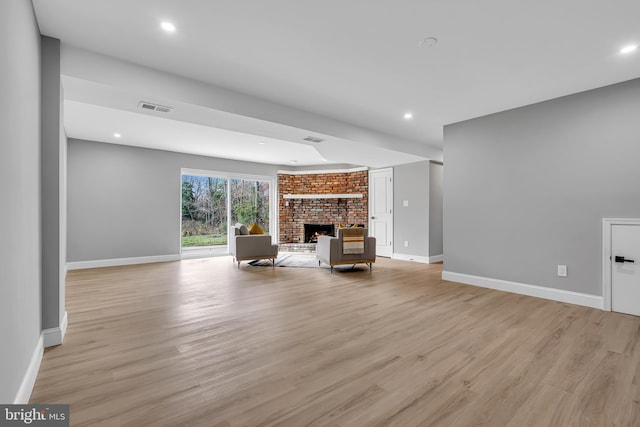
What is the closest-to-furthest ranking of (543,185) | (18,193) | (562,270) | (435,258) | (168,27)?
(18,193) → (168,27) → (562,270) → (543,185) → (435,258)

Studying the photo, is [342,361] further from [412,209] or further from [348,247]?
[412,209]

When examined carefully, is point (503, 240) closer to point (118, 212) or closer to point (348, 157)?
point (348, 157)

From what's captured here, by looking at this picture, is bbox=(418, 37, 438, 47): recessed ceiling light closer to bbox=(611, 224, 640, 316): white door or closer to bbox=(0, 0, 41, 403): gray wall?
bbox=(0, 0, 41, 403): gray wall

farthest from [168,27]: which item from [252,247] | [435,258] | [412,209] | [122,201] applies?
[435,258]

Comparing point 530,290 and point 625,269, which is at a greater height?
point 625,269

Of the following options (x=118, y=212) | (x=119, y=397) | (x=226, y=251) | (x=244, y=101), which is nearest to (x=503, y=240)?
(x=244, y=101)

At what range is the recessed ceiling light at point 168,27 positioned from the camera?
7.84ft

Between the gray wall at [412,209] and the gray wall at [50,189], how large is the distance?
6.33 m

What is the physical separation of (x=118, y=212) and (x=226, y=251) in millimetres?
2704

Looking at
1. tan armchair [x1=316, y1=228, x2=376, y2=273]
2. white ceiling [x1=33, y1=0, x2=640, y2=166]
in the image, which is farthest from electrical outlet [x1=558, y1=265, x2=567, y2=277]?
tan armchair [x1=316, y1=228, x2=376, y2=273]

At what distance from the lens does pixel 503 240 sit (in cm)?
427

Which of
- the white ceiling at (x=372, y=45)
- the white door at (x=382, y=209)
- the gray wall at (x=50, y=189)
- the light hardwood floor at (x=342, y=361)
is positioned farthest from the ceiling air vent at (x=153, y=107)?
the white door at (x=382, y=209)

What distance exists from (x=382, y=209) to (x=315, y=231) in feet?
7.45

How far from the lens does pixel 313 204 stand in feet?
29.6
